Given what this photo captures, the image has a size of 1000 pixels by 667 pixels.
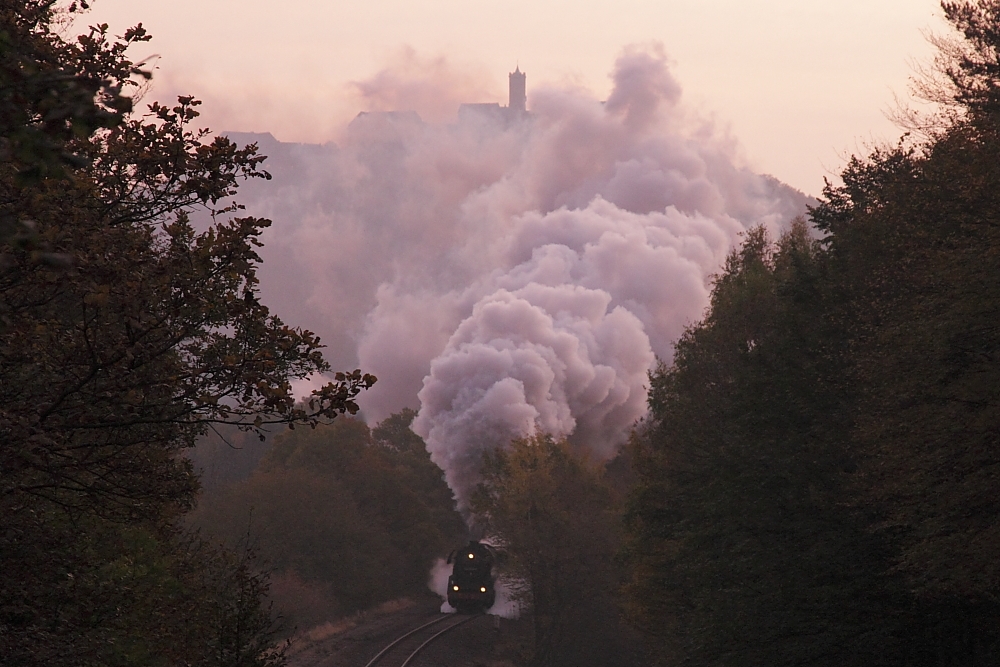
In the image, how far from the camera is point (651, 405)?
3284cm

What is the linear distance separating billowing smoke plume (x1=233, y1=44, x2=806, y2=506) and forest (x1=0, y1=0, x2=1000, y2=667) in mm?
23389

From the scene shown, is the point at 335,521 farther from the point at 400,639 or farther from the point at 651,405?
the point at 651,405

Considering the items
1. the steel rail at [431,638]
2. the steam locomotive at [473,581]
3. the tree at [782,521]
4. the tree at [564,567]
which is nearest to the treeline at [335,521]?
the steel rail at [431,638]

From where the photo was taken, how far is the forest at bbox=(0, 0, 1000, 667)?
254 inches

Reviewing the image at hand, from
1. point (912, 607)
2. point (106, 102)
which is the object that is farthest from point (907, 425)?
point (106, 102)

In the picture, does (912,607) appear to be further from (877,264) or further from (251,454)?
(251,454)

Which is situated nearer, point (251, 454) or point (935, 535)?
point (935, 535)

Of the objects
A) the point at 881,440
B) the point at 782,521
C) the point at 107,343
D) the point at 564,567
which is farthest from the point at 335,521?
the point at 107,343

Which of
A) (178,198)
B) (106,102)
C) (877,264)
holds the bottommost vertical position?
(106,102)

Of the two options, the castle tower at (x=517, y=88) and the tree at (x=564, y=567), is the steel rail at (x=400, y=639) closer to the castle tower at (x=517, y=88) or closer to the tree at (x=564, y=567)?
the tree at (x=564, y=567)

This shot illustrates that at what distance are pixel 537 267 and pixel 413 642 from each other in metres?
43.3

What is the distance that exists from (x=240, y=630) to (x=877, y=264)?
1192cm

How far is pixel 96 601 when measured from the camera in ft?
24.6

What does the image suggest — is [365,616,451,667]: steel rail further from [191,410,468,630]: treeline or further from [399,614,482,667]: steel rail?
[191,410,468,630]: treeline
